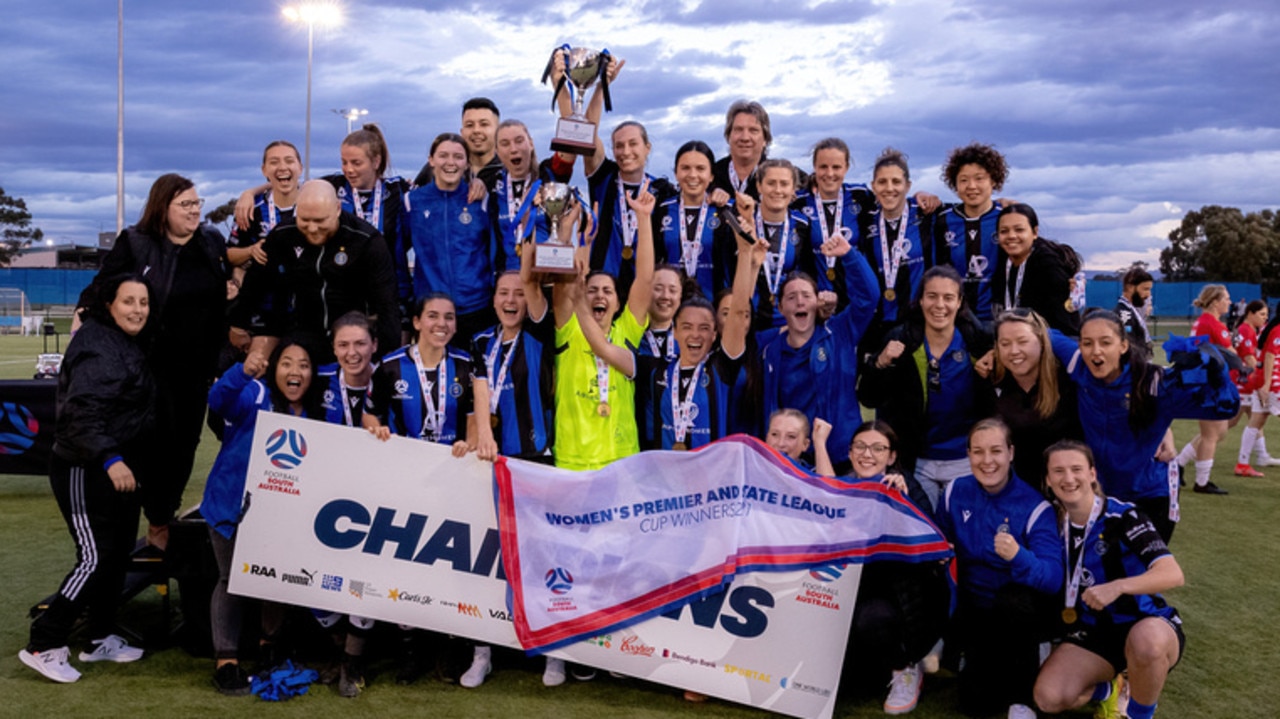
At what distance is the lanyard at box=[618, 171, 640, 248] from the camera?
5.34 m

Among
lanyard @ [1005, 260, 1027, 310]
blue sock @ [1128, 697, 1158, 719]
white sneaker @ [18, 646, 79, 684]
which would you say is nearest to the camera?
blue sock @ [1128, 697, 1158, 719]

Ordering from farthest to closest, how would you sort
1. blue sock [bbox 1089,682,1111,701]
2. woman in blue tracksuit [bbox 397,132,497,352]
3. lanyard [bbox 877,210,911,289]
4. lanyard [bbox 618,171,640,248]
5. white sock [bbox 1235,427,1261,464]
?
white sock [bbox 1235,427,1261,464] → lanyard [bbox 877,210,911,289] → lanyard [bbox 618,171,640,248] → woman in blue tracksuit [bbox 397,132,497,352] → blue sock [bbox 1089,682,1111,701]

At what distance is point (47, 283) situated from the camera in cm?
4134

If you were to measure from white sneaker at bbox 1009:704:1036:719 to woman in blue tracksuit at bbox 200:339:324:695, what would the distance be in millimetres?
3147

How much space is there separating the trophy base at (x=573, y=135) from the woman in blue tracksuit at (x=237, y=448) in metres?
1.52

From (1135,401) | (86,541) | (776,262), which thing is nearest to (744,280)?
(776,262)

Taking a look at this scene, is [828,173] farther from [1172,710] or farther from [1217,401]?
[1172,710]

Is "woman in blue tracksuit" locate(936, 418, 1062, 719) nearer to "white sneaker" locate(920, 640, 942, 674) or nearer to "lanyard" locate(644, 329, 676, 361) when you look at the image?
"white sneaker" locate(920, 640, 942, 674)

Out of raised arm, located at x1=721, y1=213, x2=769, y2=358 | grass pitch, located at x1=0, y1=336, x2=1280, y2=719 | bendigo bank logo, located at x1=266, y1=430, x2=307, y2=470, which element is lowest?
grass pitch, located at x1=0, y1=336, x2=1280, y2=719

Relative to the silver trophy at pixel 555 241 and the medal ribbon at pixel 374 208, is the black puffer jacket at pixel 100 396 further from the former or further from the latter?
the silver trophy at pixel 555 241

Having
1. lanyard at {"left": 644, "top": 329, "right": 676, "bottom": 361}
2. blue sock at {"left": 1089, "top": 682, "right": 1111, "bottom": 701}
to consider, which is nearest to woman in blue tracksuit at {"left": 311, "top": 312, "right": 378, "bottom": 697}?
lanyard at {"left": 644, "top": 329, "right": 676, "bottom": 361}

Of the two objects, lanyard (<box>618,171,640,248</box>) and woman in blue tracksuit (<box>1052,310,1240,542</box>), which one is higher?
lanyard (<box>618,171,640,248</box>)

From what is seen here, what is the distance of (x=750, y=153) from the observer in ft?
18.3

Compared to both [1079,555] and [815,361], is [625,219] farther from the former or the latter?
[1079,555]
